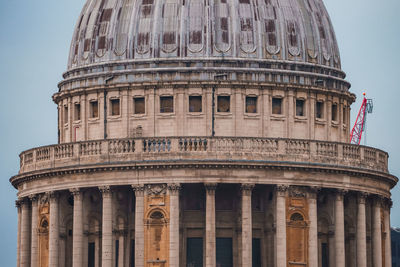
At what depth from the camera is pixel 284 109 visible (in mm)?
122562

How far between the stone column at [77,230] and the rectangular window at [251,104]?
13777mm

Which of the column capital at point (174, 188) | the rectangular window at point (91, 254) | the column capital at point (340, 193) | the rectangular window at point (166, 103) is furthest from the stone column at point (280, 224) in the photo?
the rectangular window at point (91, 254)

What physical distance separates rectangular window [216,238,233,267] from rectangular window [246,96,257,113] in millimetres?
9722

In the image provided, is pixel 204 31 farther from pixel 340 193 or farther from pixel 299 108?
pixel 340 193

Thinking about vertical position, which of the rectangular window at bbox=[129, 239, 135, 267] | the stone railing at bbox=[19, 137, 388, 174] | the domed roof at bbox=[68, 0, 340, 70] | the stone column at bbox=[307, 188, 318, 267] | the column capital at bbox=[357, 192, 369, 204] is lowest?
the rectangular window at bbox=[129, 239, 135, 267]

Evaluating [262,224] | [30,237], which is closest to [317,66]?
[262,224]

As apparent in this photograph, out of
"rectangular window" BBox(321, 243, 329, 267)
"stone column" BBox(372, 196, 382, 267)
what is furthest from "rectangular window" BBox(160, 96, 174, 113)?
"stone column" BBox(372, 196, 382, 267)

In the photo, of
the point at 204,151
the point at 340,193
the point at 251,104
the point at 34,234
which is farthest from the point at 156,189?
the point at 340,193

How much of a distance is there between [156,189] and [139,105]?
8.66 metres

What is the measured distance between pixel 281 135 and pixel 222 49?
7.76m

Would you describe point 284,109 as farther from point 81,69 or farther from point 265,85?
point 81,69

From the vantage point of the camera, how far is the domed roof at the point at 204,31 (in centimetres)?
12356

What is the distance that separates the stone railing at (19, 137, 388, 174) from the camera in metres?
117

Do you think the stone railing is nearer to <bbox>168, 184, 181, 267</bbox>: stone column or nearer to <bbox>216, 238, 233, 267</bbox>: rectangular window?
<bbox>168, 184, 181, 267</bbox>: stone column
